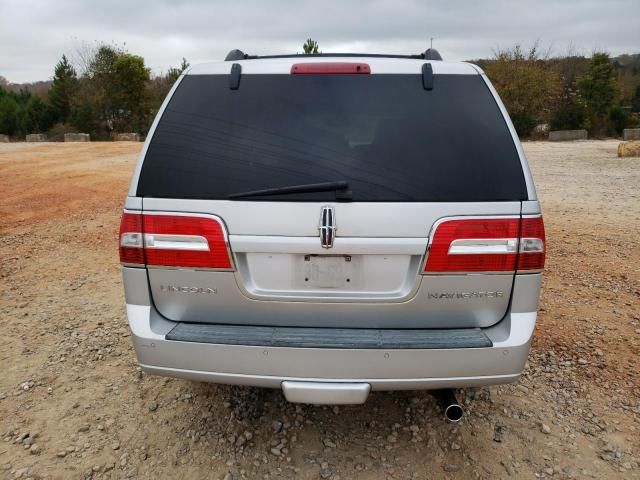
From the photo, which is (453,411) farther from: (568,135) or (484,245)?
(568,135)

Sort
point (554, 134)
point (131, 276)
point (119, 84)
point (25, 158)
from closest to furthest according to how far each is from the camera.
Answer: point (131, 276) < point (25, 158) < point (554, 134) < point (119, 84)

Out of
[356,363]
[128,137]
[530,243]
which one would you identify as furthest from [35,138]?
[530,243]

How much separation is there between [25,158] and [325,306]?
1845cm

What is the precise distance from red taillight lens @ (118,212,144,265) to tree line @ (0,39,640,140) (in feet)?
89.3

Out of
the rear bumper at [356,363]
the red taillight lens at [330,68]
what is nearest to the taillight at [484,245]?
the rear bumper at [356,363]

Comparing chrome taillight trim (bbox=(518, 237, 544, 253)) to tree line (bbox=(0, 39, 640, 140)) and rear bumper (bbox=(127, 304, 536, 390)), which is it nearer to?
rear bumper (bbox=(127, 304, 536, 390))

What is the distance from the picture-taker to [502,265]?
2.12m

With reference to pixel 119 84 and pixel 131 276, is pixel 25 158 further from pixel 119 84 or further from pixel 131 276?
pixel 131 276

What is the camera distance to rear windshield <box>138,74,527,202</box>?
211 centimetres

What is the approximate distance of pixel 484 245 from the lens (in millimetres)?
2104

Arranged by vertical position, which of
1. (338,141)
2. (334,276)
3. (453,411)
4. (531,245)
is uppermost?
(338,141)

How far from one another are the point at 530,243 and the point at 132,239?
71.6 inches

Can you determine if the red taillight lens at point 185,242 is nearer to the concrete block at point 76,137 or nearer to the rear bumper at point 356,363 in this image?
the rear bumper at point 356,363

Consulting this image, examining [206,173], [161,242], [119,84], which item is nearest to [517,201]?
[206,173]
